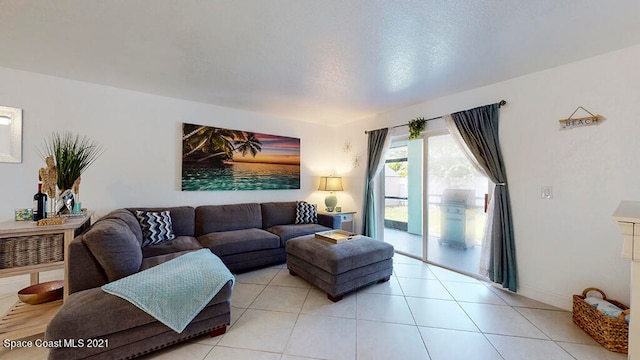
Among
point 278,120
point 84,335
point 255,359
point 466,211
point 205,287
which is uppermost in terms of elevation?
point 278,120

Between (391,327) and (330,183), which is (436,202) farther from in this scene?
(391,327)

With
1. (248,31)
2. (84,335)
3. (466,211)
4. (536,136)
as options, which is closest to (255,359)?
(84,335)

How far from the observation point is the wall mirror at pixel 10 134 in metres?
2.50

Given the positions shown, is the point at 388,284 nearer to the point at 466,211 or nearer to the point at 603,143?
the point at 466,211

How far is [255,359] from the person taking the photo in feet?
5.27

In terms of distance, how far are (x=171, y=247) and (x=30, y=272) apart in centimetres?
109

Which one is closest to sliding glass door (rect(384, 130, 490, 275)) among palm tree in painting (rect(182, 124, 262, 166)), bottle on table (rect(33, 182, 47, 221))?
palm tree in painting (rect(182, 124, 262, 166))

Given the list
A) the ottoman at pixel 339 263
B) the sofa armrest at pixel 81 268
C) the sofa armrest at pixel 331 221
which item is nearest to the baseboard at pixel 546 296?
the ottoman at pixel 339 263

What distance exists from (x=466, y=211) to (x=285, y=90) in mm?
2863

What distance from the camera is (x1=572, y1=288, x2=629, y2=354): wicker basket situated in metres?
1.69

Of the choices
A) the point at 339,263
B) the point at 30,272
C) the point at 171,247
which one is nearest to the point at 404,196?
the point at 339,263

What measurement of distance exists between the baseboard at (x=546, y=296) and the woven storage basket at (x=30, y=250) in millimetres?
4204

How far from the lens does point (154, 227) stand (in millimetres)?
2809

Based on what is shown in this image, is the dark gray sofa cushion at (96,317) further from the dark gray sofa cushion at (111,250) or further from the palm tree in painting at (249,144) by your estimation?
the palm tree in painting at (249,144)
